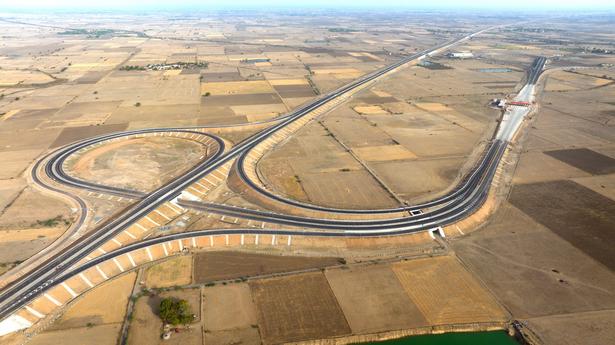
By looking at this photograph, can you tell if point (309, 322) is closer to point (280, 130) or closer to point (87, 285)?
point (87, 285)

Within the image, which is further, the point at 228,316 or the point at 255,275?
the point at 255,275

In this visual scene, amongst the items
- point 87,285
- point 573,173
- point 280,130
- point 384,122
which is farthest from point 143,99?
point 573,173

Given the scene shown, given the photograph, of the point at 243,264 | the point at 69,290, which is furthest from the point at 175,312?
the point at 69,290

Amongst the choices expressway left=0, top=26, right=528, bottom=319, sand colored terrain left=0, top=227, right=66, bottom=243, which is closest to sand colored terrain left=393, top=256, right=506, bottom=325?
expressway left=0, top=26, right=528, bottom=319

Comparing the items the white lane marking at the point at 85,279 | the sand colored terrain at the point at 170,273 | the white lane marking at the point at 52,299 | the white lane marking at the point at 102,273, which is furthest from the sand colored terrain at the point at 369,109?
the white lane marking at the point at 52,299

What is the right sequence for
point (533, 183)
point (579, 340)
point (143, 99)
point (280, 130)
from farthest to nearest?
point (143, 99)
point (280, 130)
point (533, 183)
point (579, 340)

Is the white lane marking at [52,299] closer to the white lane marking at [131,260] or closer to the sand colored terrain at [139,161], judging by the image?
the white lane marking at [131,260]

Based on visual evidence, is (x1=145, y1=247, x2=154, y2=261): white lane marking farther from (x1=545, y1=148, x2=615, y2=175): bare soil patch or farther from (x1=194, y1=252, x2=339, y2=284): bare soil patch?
(x1=545, y1=148, x2=615, y2=175): bare soil patch
